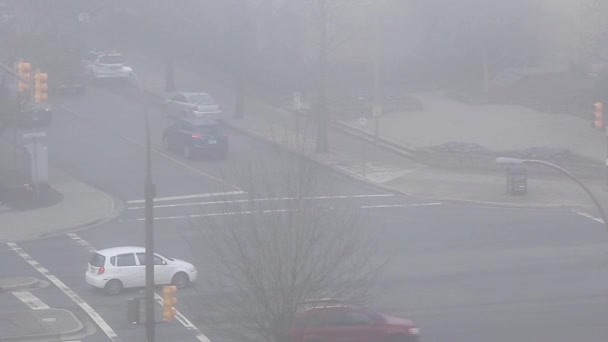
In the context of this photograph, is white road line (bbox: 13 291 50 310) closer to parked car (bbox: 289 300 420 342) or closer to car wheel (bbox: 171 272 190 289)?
car wheel (bbox: 171 272 190 289)

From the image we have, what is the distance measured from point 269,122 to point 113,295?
24237 mm

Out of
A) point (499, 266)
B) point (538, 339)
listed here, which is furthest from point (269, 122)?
point (538, 339)

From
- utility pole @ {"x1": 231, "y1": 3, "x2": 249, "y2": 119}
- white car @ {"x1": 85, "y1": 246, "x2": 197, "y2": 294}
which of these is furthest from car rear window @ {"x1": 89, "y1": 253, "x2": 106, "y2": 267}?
utility pole @ {"x1": 231, "y1": 3, "x2": 249, "y2": 119}

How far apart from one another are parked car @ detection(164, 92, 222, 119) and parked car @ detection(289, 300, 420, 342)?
28704mm

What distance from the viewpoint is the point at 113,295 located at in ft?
82.3

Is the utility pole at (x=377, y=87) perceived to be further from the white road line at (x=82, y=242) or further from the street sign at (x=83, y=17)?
the street sign at (x=83, y=17)

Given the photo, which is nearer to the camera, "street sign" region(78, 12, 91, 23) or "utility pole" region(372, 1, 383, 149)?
"utility pole" region(372, 1, 383, 149)

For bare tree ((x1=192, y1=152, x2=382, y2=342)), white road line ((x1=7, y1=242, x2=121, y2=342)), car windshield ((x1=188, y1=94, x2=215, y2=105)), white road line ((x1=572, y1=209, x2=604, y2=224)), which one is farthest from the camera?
car windshield ((x1=188, y1=94, x2=215, y2=105))

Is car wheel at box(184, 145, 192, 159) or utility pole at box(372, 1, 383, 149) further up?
utility pole at box(372, 1, 383, 149)

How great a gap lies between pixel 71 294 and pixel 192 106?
923 inches

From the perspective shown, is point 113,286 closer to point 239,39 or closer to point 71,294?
point 71,294

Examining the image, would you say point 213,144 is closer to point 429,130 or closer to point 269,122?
point 269,122

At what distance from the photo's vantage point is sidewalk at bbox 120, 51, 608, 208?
38.9 metres

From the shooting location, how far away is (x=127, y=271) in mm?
25219
